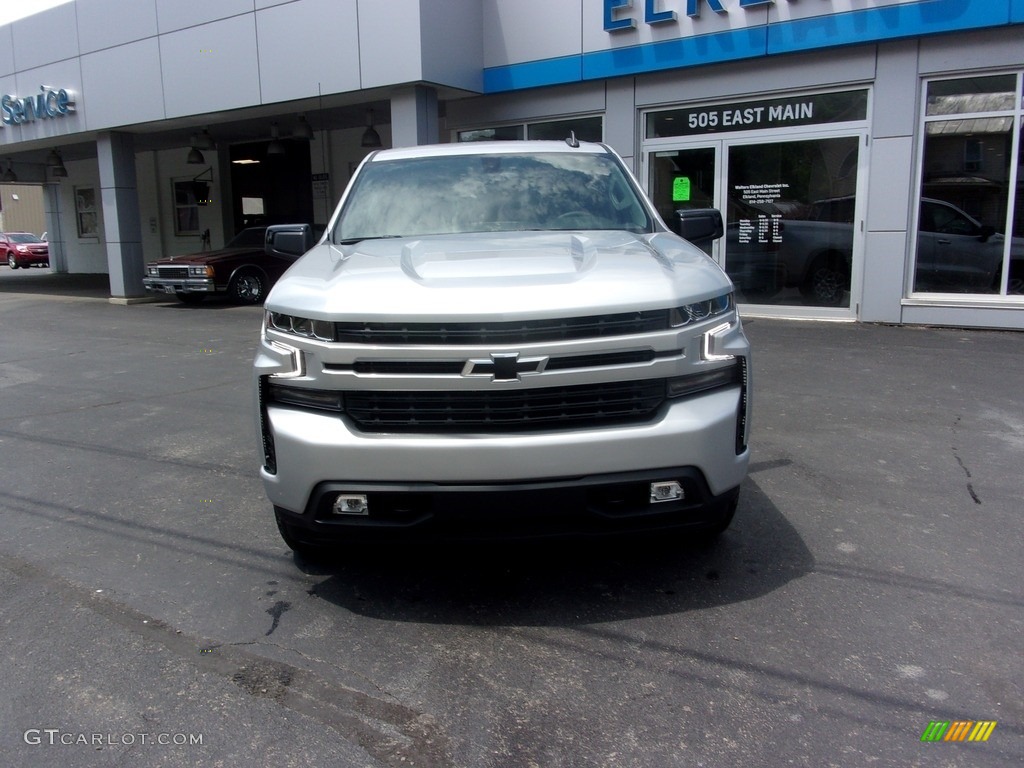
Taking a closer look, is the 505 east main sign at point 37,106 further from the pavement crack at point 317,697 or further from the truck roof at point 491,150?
the pavement crack at point 317,697

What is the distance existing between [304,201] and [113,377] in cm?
1263

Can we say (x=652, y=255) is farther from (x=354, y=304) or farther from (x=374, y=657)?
(x=374, y=657)

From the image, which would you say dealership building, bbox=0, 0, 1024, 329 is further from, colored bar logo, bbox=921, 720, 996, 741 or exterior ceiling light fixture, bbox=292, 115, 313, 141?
colored bar logo, bbox=921, 720, 996, 741

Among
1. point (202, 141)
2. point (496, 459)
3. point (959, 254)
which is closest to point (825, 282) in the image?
point (959, 254)

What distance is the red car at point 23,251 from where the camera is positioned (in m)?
34.8

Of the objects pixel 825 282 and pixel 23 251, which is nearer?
pixel 825 282

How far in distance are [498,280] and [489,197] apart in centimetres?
153

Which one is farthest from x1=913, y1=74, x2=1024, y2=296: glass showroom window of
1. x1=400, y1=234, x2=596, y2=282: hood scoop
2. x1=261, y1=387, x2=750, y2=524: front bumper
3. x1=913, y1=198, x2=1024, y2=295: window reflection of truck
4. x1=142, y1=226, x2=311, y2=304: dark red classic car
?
x1=142, y1=226, x2=311, y2=304: dark red classic car

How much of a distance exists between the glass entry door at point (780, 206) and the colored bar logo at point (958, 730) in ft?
31.3

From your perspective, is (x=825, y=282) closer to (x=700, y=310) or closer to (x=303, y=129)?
(x=700, y=310)

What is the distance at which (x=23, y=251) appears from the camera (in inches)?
1368

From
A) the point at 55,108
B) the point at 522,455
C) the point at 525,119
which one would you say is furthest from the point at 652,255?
the point at 55,108

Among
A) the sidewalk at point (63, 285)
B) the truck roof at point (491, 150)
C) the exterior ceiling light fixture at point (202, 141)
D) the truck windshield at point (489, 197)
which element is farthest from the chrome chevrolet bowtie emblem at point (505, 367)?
the sidewalk at point (63, 285)

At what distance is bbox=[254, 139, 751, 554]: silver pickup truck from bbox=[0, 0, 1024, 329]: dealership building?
8692 mm
